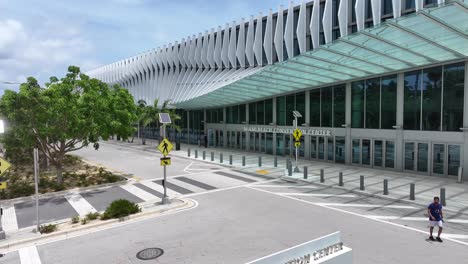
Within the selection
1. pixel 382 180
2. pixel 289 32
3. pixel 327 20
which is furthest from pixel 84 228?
pixel 289 32

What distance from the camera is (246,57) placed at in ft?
114

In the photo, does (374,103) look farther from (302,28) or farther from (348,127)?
(302,28)

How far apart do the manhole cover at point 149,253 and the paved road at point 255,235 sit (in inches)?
6.9

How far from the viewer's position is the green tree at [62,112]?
15719 mm

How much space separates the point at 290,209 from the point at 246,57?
2474 centimetres

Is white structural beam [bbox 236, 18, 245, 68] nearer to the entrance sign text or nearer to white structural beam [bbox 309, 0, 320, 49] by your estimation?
the entrance sign text

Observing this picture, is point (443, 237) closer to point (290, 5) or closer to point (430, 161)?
point (430, 161)

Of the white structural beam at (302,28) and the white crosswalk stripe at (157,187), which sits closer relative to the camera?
the white crosswalk stripe at (157,187)

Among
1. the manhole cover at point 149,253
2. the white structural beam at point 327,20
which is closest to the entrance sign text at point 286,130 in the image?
the white structural beam at point 327,20

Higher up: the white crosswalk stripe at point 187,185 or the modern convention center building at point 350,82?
the modern convention center building at point 350,82

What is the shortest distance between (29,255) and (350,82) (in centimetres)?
2284

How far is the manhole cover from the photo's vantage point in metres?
8.62

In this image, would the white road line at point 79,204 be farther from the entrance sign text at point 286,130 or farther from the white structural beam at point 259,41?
the white structural beam at point 259,41

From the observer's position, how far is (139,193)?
16453mm
